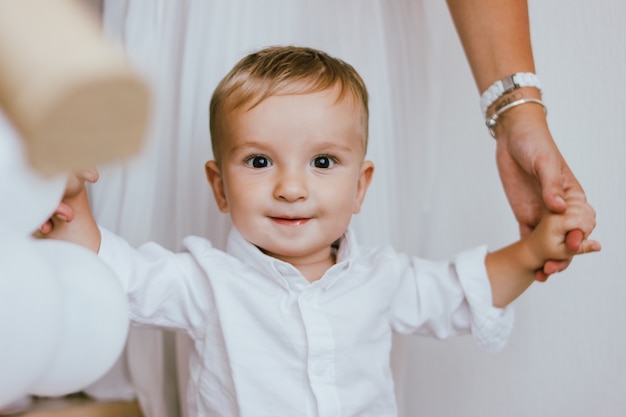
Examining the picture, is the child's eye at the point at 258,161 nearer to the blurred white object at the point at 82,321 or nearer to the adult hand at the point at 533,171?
the adult hand at the point at 533,171

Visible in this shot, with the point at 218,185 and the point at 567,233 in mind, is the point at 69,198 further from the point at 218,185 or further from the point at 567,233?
the point at 567,233

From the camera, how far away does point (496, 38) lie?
1.07 metres

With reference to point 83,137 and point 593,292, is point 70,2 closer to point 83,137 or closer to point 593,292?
point 83,137

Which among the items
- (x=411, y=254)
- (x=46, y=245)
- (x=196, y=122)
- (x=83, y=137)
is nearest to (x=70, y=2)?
(x=83, y=137)

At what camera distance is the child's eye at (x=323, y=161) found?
93 centimetres

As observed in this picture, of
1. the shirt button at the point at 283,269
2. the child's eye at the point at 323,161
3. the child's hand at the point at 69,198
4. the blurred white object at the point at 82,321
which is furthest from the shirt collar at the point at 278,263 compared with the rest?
the blurred white object at the point at 82,321

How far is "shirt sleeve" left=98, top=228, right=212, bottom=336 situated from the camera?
2.78 ft

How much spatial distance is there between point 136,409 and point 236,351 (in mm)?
249

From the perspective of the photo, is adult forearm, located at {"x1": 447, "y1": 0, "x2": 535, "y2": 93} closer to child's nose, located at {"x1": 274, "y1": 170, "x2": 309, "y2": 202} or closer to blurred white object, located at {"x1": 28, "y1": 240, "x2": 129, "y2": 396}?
child's nose, located at {"x1": 274, "y1": 170, "x2": 309, "y2": 202}

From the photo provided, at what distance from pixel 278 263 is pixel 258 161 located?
0.13 metres

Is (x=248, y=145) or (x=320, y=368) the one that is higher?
(x=248, y=145)

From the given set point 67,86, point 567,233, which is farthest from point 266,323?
point 67,86

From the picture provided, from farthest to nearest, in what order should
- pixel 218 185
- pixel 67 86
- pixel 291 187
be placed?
pixel 218 185 → pixel 291 187 → pixel 67 86

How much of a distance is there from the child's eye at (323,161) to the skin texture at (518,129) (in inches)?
10.0
